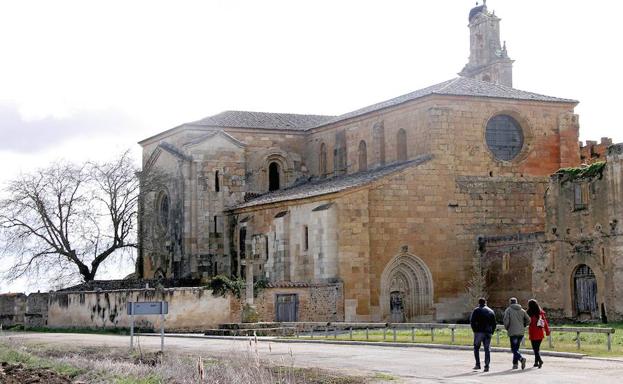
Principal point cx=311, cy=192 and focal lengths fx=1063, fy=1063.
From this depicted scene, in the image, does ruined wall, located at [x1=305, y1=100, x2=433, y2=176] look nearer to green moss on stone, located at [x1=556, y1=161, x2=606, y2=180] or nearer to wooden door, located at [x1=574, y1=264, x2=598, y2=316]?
green moss on stone, located at [x1=556, y1=161, x2=606, y2=180]

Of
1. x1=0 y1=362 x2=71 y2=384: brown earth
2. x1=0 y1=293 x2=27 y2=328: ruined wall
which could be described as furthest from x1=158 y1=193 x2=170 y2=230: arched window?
x1=0 y1=362 x2=71 y2=384: brown earth

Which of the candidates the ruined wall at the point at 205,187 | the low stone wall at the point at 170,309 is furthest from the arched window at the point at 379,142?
the low stone wall at the point at 170,309

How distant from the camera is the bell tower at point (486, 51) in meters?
76.8

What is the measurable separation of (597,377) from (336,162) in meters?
37.7

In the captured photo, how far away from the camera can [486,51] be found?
77938 millimetres

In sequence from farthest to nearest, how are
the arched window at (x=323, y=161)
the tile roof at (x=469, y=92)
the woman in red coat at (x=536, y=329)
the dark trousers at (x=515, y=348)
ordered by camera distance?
the arched window at (x=323, y=161) < the tile roof at (x=469, y=92) < the woman in red coat at (x=536, y=329) < the dark trousers at (x=515, y=348)

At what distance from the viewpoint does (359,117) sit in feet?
182

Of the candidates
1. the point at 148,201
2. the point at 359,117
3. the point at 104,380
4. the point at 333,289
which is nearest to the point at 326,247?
the point at 333,289

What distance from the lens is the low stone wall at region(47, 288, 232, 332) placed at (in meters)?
43.1

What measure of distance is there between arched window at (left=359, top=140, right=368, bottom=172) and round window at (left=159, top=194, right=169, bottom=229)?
39.6ft

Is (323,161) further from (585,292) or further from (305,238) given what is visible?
(585,292)

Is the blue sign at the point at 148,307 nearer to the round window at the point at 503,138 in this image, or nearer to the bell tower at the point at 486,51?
the round window at the point at 503,138

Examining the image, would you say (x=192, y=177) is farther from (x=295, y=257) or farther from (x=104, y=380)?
(x=104, y=380)

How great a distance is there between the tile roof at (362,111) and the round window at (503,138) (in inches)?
48.3
